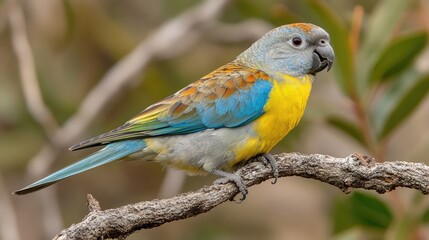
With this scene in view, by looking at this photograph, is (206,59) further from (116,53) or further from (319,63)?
(319,63)

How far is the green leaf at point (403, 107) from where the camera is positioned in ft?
17.5

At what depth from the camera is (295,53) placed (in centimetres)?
521

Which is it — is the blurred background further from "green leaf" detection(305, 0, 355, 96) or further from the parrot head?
the parrot head

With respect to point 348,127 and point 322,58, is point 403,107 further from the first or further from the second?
point 322,58

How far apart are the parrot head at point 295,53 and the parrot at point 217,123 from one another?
10mm

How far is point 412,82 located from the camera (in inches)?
226

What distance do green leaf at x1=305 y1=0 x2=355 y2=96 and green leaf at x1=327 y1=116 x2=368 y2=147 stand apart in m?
0.18

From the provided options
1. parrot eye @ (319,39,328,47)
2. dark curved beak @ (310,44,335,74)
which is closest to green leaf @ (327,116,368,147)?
dark curved beak @ (310,44,335,74)

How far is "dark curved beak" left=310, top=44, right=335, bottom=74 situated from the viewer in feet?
16.9

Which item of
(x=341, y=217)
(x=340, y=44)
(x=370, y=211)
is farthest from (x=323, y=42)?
(x=341, y=217)

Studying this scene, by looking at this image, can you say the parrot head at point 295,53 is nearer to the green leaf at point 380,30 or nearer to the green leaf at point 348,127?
the green leaf at point 348,127

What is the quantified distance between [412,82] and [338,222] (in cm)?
107

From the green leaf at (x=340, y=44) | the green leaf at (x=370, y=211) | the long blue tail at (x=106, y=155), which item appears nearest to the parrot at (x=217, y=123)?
the long blue tail at (x=106, y=155)

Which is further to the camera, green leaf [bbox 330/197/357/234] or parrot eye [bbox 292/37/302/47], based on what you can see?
green leaf [bbox 330/197/357/234]
